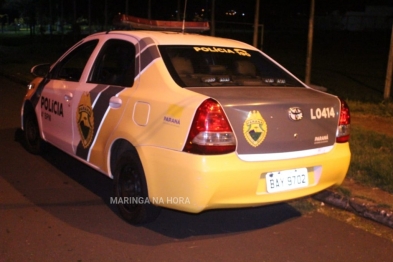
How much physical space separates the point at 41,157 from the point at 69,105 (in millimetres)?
1610

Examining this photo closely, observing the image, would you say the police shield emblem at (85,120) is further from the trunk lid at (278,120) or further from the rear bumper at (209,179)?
the trunk lid at (278,120)

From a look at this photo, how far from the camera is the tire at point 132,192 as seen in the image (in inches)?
175

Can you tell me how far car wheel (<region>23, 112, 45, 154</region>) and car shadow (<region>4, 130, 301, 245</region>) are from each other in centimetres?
46

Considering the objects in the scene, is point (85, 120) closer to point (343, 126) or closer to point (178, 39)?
point (178, 39)

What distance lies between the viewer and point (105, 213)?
4.96 metres

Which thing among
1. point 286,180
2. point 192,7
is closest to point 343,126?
point 286,180

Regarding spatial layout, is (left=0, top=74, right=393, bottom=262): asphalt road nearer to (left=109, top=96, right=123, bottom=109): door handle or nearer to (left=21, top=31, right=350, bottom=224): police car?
(left=21, top=31, right=350, bottom=224): police car

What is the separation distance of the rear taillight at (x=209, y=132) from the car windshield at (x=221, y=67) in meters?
0.48

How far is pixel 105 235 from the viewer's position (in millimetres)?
4453

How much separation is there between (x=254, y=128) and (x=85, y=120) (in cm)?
192

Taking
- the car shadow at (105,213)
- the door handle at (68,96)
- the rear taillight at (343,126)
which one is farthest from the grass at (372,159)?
the door handle at (68,96)

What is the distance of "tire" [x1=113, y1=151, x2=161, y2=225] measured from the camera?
4.45 meters

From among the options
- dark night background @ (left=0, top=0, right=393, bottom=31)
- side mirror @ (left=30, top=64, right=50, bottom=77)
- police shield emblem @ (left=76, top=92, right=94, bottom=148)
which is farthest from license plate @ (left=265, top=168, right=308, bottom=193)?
dark night background @ (left=0, top=0, right=393, bottom=31)

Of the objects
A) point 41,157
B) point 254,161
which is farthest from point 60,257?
point 41,157
